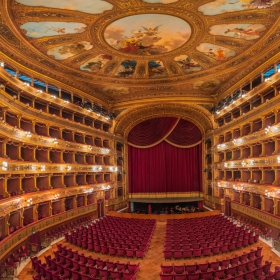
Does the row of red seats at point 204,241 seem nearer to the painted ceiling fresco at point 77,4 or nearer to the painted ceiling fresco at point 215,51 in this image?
the painted ceiling fresco at point 215,51

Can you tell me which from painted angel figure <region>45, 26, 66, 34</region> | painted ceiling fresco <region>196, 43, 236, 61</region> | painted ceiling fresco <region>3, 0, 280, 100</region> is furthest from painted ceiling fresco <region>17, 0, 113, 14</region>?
painted ceiling fresco <region>196, 43, 236, 61</region>

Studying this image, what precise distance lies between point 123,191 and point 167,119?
866 cm

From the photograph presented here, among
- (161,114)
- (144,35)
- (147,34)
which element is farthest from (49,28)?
(161,114)

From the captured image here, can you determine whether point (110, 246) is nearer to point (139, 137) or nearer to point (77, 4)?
point (77, 4)

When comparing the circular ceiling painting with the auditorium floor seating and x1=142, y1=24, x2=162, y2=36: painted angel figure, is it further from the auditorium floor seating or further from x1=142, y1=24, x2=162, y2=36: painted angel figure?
the auditorium floor seating

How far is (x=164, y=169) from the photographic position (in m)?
29.0

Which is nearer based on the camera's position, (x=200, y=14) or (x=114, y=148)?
(x=200, y=14)

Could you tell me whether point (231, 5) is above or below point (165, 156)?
above

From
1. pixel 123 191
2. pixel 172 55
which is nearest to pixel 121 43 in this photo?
pixel 172 55

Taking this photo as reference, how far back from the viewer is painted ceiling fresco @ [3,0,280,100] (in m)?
12.0

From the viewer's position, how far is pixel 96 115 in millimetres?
23938

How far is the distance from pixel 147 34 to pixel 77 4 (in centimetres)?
441

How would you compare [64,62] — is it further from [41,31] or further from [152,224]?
[152,224]

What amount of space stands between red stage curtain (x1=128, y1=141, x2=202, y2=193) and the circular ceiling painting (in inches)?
548
